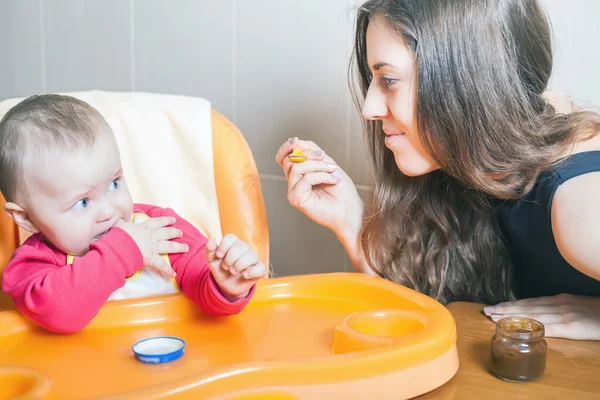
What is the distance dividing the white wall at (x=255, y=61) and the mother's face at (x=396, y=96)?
0.40 m

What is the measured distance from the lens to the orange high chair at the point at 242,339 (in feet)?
2.59

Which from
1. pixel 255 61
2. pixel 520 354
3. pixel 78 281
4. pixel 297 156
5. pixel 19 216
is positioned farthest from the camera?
pixel 255 61

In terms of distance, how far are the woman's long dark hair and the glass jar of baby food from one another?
28 cm

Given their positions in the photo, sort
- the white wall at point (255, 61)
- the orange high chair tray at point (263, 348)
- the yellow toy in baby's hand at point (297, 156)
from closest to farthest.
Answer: the orange high chair tray at point (263, 348)
the yellow toy in baby's hand at point (297, 156)
the white wall at point (255, 61)

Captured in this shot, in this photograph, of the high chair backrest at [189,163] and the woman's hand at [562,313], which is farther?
the high chair backrest at [189,163]

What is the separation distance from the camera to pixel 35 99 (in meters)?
1.06

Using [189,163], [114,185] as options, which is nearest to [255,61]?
[189,163]

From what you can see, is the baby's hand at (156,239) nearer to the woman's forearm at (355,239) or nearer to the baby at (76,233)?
the baby at (76,233)

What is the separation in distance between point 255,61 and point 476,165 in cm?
75

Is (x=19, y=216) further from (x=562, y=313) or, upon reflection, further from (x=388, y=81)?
(x=562, y=313)

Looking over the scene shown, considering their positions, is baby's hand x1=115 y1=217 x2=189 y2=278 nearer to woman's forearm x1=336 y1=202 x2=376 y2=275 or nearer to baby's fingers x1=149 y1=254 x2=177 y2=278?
baby's fingers x1=149 y1=254 x2=177 y2=278

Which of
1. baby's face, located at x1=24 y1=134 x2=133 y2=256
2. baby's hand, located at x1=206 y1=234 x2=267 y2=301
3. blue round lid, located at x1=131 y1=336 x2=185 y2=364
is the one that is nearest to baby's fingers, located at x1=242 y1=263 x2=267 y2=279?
baby's hand, located at x1=206 y1=234 x2=267 y2=301

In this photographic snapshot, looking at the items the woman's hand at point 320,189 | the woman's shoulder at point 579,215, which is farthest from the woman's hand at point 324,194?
the woman's shoulder at point 579,215

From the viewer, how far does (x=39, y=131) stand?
1.01 m
